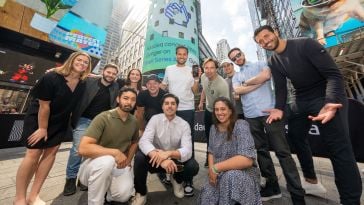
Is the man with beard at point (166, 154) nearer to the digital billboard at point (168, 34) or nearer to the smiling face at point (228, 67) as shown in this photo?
the smiling face at point (228, 67)

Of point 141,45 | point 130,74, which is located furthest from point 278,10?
point 130,74

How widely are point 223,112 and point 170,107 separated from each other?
0.79 metres

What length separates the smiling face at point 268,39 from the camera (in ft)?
7.09

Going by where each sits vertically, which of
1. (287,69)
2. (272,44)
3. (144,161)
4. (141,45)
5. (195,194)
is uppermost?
(141,45)

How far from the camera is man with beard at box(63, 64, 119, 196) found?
2711 mm

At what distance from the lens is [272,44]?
2.17m

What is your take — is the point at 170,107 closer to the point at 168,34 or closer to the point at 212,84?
the point at 212,84

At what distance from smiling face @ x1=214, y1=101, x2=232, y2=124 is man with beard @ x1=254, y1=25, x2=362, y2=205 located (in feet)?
1.59

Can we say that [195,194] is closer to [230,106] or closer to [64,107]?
[230,106]

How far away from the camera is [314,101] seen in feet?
6.48

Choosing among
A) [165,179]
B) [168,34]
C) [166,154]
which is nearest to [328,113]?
Answer: [166,154]

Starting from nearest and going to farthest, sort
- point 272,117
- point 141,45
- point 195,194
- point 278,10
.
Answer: point 272,117
point 195,194
point 278,10
point 141,45

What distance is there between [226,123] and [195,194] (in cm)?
113

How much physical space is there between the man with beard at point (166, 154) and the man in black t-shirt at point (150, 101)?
26.3 inches
